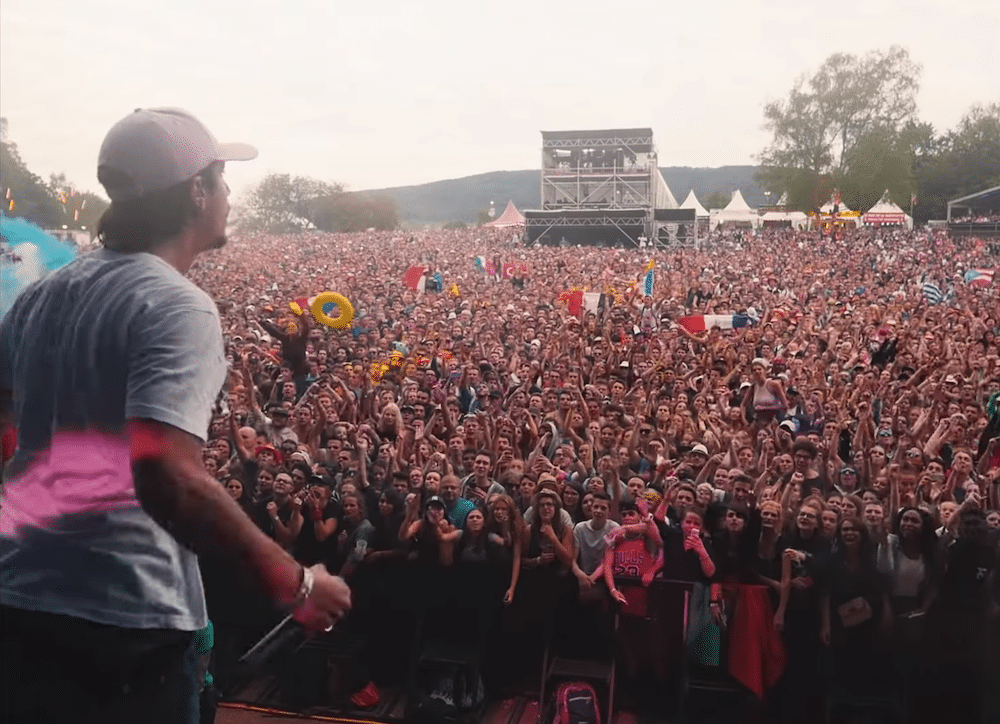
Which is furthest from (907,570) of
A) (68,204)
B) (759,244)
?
(759,244)

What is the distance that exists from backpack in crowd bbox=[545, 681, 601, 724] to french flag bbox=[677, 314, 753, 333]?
8.53 metres

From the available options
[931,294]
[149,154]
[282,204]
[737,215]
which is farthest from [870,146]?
[149,154]

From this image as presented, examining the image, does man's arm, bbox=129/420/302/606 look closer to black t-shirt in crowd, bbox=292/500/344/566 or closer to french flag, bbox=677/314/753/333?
black t-shirt in crowd, bbox=292/500/344/566

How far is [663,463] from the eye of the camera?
561 cm

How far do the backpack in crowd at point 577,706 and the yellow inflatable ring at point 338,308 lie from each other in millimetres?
7891

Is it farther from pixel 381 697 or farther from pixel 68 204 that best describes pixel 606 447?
pixel 68 204

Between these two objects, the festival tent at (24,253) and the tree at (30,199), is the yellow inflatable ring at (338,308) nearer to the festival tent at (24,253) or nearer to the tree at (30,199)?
the tree at (30,199)

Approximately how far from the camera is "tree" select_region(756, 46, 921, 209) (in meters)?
25.0

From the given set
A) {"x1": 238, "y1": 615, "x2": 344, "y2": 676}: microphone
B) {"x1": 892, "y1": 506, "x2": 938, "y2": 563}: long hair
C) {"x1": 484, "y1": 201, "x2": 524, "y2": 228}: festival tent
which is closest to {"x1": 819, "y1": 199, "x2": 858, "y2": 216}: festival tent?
{"x1": 484, "y1": 201, "x2": 524, "y2": 228}: festival tent

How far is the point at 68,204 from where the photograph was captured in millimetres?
4414

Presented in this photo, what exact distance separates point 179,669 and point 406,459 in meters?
4.89

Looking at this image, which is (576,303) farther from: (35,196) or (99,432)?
(99,432)

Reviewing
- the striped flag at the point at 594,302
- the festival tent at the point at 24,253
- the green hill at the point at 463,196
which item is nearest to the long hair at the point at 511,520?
the festival tent at the point at 24,253

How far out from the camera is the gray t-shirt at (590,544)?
4.46m
